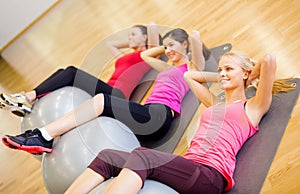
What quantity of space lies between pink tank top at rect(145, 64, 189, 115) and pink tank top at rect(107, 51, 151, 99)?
0.33 m

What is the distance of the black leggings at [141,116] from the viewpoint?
197cm

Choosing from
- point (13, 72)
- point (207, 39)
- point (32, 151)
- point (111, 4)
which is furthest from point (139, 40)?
point (13, 72)

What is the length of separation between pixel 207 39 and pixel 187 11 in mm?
632

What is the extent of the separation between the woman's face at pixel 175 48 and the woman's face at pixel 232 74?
498 mm

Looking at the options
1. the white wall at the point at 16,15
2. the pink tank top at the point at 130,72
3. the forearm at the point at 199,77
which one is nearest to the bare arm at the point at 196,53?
the forearm at the point at 199,77

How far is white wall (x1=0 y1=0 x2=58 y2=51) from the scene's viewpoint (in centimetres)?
448

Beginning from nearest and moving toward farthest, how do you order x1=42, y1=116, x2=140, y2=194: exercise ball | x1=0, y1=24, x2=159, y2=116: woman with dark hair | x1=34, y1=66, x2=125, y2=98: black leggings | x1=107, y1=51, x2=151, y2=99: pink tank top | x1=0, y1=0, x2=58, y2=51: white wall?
1. x1=42, y1=116, x2=140, y2=194: exercise ball
2. x1=0, y1=24, x2=159, y2=116: woman with dark hair
3. x1=34, y1=66, x2=125, y2=98: black leggings
4. x1=107, y1=51, x2=151, y2=99: pink tank top
5. x1=0, y1=0, x2=58, y2=51: white wall

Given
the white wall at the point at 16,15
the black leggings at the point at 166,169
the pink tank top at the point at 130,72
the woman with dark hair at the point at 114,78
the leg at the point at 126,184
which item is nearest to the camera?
the leg at the point at 126,184

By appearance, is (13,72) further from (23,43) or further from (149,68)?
(149,68)

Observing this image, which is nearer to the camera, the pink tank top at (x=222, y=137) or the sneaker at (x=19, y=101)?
the pink tank top at (x=222, y=137)

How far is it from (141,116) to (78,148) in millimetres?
428

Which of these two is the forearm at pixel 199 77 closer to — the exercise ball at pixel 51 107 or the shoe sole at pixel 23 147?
the exercise ball at pixel 51 107

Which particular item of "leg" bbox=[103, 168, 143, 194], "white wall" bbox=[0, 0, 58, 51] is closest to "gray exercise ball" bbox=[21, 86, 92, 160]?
"leg" bbox=[103, 168, 143, 194]

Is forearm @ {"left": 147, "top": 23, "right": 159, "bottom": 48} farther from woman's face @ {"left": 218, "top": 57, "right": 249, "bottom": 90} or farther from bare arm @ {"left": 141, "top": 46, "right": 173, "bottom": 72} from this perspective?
woman's face @ {"left": 218, "top": 57, "right": 249, "bottom": 90}
